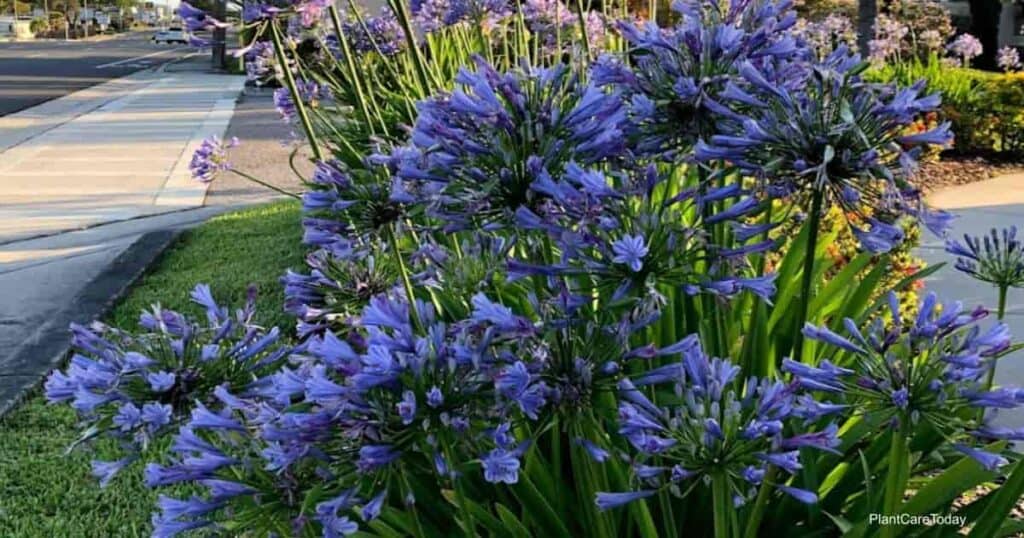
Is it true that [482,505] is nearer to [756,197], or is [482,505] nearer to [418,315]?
[418,315]

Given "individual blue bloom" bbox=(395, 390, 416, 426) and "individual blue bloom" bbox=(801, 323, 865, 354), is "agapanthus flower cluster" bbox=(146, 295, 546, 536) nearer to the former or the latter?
"individual blue bloom" bbox=(395, 390, 416, 426)

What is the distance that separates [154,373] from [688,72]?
924mm

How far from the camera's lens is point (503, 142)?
1.40 m

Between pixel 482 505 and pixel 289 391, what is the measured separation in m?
0.70

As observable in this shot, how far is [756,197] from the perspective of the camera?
1438 millimetres

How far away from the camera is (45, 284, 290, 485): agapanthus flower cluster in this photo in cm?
147

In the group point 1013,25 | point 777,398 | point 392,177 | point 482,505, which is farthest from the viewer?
point 1013,25

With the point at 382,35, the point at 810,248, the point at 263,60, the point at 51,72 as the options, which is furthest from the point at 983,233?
the point at 51,72

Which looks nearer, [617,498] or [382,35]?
[617,498]

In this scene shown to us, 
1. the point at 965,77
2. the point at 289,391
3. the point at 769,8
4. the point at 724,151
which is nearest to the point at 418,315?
the point at 289,391

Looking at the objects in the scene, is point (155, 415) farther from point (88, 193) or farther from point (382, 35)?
point (88, 193)

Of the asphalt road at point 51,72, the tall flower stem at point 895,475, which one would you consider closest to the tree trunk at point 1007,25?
the asphalt road at point 51,72

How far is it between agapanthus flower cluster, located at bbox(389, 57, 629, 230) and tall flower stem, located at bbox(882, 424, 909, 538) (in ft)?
1.86

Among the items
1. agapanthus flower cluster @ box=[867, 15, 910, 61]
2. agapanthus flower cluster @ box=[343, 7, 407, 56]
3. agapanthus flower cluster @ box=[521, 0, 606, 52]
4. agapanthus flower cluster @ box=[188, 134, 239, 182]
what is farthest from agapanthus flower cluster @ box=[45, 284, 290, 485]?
agapanthus flower cluster @ box=[867, 15, 910, 61]
